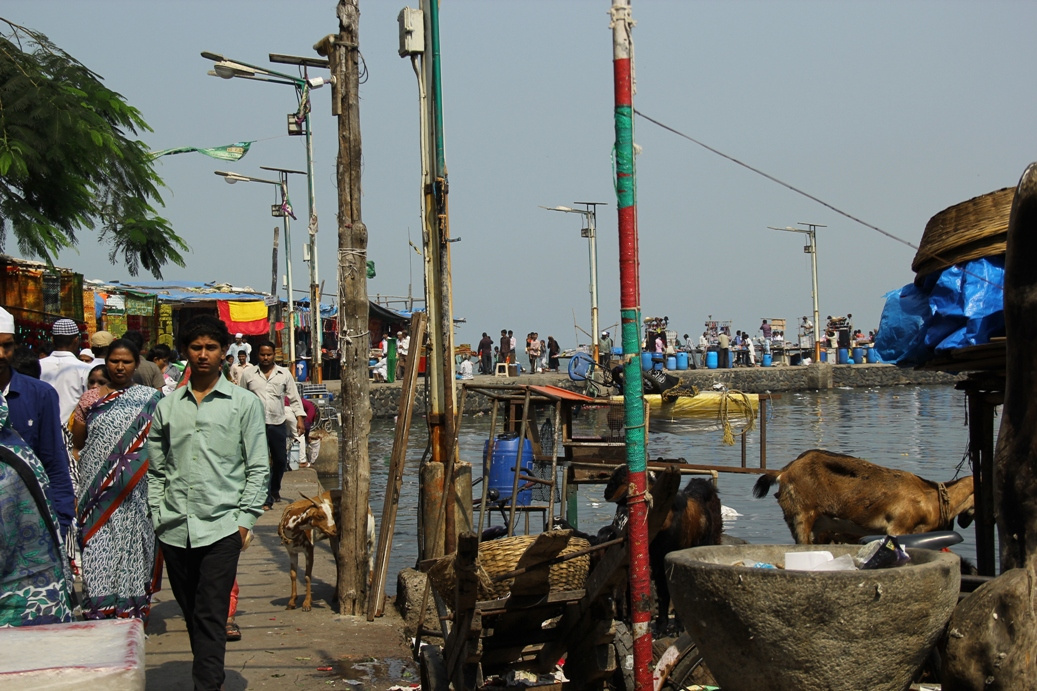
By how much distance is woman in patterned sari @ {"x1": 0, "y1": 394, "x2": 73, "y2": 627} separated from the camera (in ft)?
12.4

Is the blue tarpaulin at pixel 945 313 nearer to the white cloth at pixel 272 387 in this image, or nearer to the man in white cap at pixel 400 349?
the white cloth at pixel 272 387

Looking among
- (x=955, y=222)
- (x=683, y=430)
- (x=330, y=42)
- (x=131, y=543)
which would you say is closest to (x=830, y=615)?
(x=955, y=222)

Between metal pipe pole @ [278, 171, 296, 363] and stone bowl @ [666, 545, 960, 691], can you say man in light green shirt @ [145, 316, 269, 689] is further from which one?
metal pipe pole @ [278, 171, 296, 363]

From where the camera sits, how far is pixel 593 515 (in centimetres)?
1414

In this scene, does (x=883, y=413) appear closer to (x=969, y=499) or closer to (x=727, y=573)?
(x=969, y=499)

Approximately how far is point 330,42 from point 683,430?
6273 millimetres

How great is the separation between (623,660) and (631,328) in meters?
1.98

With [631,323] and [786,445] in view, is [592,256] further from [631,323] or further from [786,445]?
[631,323]

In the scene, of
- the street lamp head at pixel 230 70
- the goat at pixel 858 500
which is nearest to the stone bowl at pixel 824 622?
the goat at pixel 858 500

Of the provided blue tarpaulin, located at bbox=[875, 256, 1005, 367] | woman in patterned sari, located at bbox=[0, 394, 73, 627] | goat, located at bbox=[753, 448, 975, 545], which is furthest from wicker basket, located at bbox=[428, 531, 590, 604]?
goat, located at bbox=[753, 448, 975, 545]

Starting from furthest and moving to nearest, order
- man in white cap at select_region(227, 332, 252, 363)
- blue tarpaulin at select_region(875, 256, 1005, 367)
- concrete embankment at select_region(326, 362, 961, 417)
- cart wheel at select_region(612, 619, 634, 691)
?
concrete embankment at select_region(326, 362, 961, 417)
man in white cap at select_region(227, 332, 252, 363)
blue tarpaulin at select_region(875, 256, 1005, 367)
cart wheel at select_region(612, 619, 634, 691)

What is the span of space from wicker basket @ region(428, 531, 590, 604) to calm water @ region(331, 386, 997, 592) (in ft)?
16.5

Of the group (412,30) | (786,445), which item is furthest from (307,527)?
(786,445)

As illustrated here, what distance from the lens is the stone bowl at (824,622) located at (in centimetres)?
323
